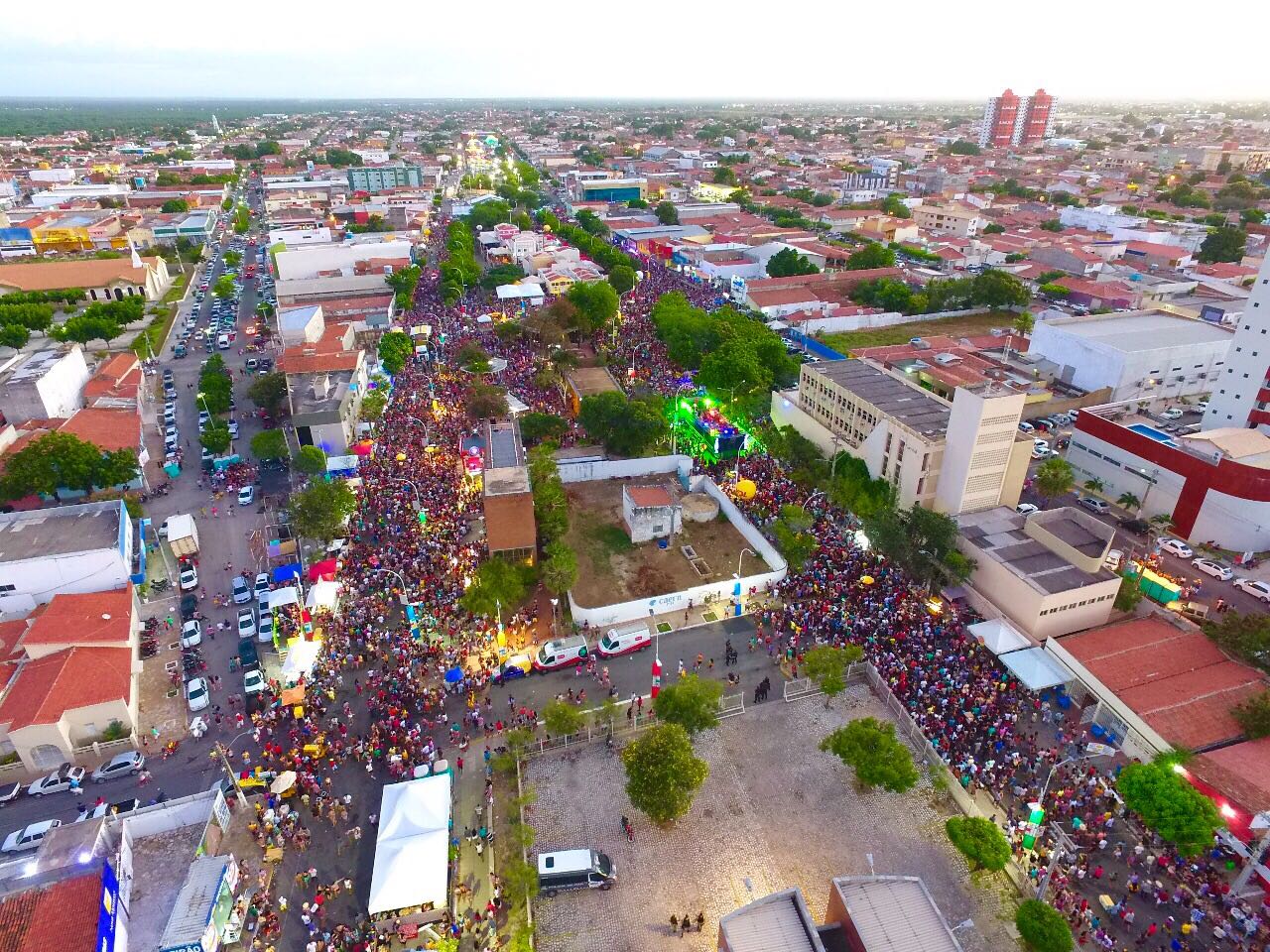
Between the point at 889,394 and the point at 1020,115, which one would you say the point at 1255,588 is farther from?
the point at 1020,115

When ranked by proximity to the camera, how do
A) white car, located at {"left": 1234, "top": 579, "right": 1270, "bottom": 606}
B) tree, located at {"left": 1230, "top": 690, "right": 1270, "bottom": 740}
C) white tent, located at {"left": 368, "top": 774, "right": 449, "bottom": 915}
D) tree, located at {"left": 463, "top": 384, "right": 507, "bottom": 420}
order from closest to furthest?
white tent, located at {"left": 368, "top": 774, "right": 449, "bottom": 915}
tree, located at {"left": 1230, "top": 690, "right": 1270, "bottom": 740}
white car, located at {"left": 1234, "top": 579, "right": 1270, "bottom": 606}
tree, located at {"left": 463, "top": 384, "right": 507, "bottom": 420}

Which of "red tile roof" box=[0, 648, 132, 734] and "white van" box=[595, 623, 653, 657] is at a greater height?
"red tile roof" box=[0, 648, 132, 734]

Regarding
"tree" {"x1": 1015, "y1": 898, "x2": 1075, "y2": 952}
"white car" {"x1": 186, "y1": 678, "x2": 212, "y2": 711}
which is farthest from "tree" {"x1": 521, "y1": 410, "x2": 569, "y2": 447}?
"tree" {"x1": 1015, "y1": 898, "x2": 1075, "y2": 952}

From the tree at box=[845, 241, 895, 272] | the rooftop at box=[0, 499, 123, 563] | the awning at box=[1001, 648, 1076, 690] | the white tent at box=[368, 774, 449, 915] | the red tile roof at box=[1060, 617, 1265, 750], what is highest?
the tree at box=[845, 241, 895, 272]

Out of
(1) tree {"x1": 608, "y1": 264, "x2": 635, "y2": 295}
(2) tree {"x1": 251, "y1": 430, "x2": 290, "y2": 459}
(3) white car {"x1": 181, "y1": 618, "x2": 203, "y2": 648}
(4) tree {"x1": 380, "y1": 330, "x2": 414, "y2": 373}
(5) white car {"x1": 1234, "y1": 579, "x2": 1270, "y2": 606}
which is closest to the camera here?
(3) white car {"x1": 181, "y1": 618, "x2": 203, "y2": 648}

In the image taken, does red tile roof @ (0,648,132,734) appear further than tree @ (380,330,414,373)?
No

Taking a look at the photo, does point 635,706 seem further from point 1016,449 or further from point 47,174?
point 47,174

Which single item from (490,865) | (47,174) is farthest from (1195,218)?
(47,174)

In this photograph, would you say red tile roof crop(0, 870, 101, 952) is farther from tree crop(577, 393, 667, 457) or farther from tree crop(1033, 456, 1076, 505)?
tree crop(1033, 456, 1076, 505)

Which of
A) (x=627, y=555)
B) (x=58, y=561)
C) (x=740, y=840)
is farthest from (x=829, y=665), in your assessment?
(x=58, y=561)
